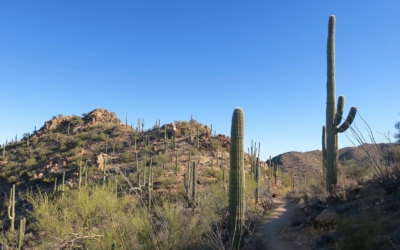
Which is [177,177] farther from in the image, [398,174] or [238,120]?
[398,174]

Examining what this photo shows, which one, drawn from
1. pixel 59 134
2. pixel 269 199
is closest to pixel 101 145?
pixel 59 134

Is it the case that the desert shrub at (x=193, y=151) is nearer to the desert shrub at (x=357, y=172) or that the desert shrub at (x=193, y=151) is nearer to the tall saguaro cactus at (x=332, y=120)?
the desert shrub at (x=357, y=172)

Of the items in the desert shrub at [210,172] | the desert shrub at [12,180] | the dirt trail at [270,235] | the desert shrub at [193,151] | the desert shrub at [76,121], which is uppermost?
→ the desert shrub at [76,121]

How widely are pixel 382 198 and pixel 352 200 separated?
139cm

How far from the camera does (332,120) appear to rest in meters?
12.4

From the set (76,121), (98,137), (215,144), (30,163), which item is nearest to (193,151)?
(215,144)

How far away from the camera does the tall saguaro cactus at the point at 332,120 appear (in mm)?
12203

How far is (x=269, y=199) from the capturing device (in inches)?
712

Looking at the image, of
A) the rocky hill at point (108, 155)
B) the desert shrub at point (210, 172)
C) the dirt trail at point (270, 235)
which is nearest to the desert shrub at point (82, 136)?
the rocky hill at point (108, 155)

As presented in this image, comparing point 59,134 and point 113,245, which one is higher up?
point 59,134

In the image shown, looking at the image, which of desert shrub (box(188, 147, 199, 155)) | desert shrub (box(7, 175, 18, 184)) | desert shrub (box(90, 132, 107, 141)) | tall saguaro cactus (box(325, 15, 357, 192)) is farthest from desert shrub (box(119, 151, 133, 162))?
tall saguaro cactus (box(325, 15, 357, 192))

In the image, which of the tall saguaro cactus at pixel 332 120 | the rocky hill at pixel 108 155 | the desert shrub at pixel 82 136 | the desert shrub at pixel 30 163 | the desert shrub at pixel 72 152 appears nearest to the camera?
the tall saguaro cactus at pixel 332 120

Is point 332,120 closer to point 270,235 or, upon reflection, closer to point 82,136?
point 270,235

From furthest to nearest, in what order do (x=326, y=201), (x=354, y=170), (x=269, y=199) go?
(x=269, y=199) → (x=354, y=170) → (x=326, y=201)
